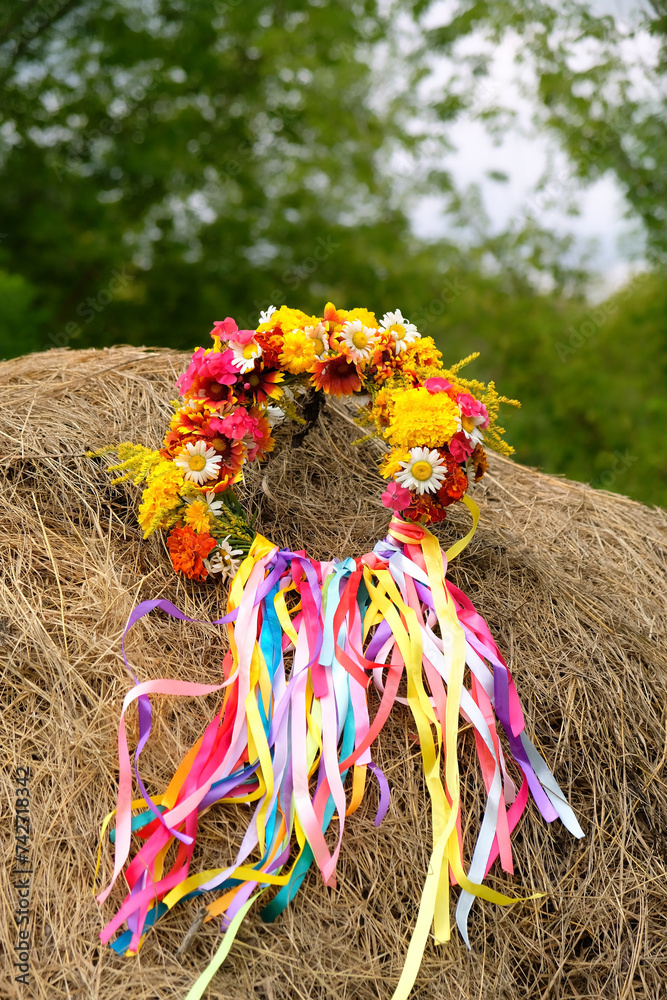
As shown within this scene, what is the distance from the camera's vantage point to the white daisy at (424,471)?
165 cm

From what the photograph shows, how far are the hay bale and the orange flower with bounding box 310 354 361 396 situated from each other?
0.43 meters

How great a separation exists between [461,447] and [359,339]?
0.36 meters

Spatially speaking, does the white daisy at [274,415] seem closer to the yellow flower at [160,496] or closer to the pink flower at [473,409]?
the yellow flower at [160,496]

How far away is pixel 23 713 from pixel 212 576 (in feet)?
1.69

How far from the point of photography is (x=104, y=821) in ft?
4.58

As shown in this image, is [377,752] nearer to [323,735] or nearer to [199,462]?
[323,735]

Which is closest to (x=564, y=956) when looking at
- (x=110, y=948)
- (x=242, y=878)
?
(x=242, y=878)

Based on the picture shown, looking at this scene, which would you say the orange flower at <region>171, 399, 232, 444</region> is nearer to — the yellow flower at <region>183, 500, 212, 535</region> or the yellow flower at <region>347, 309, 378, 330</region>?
the yellow flower at <region>183, 500, 212, 535</region>

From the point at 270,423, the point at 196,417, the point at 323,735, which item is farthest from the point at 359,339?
the point at 323,735

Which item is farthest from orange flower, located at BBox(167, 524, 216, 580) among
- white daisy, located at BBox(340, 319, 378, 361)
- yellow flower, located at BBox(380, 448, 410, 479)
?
white daisy, located at BBox(340, 319, 378, 361)

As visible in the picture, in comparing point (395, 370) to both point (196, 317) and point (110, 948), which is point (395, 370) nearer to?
point (110, 948)

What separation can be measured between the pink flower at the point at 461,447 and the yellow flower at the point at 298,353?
391 millimetres

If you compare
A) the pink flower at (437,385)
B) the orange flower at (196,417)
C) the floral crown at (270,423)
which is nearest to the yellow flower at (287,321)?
the floral crown at (270,423)

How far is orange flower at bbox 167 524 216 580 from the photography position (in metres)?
1.77
